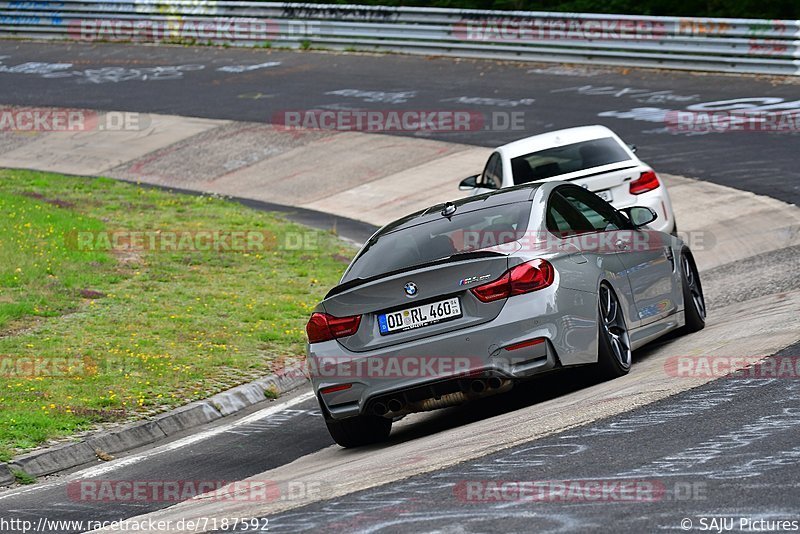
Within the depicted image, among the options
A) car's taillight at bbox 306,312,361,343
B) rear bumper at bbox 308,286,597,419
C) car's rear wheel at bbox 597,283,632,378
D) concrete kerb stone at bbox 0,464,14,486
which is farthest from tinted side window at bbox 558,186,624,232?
concrete kerb stone at bbox 0,464,14,486

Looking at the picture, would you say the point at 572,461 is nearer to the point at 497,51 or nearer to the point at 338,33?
the point at 497,51

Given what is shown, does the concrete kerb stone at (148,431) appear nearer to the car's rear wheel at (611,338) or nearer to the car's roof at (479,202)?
the car's roof at (479,202)

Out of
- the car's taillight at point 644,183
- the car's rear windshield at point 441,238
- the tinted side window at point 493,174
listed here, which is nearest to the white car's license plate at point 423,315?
the car's rear windshield at point 441,238

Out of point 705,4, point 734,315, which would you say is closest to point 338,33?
point 705,4

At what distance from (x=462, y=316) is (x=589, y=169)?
6.02 meters

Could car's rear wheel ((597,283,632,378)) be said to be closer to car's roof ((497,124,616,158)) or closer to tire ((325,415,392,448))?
tire ((325,415,392,448))

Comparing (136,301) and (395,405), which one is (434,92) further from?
(395,405)

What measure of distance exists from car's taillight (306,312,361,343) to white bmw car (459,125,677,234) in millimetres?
5595

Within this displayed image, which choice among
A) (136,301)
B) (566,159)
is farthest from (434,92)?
(136,301)

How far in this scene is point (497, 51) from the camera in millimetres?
31531

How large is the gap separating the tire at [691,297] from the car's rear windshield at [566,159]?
10.9 feet

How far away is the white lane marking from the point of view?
853cm

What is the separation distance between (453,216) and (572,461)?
2894 millimetres

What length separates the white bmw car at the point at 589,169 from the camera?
1362cm
